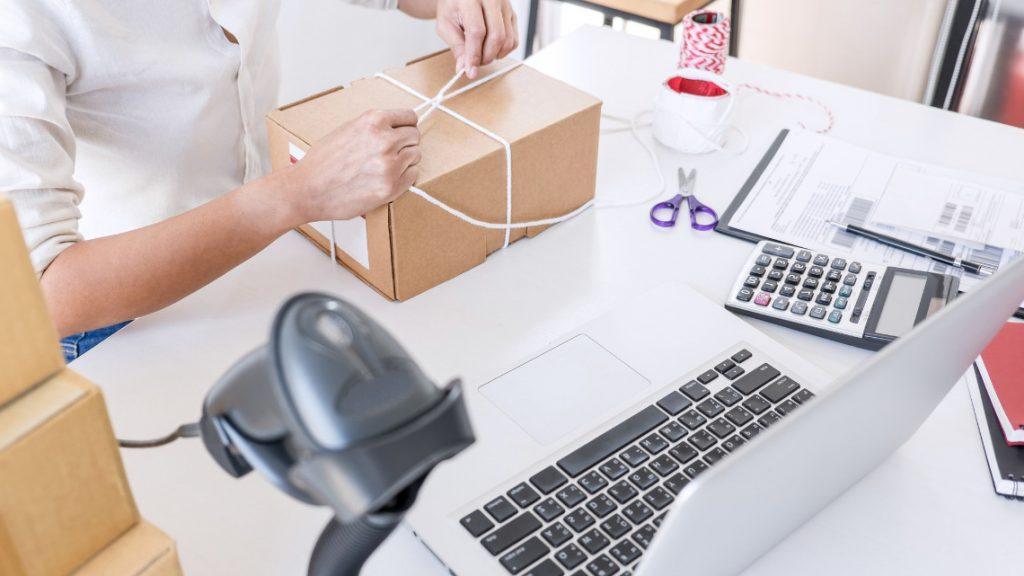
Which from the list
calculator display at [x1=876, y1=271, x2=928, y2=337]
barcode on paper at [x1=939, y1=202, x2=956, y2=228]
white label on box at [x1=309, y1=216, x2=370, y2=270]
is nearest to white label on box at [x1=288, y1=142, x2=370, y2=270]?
white label on box at [x1=309, y1=216, x2=370, y2=270]

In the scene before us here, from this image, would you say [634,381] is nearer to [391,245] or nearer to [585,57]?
[391,245]

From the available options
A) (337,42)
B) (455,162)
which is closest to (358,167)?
(455,162)

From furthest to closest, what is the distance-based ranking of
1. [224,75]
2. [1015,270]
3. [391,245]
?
[224,75] → [391,245] → [1015,270]

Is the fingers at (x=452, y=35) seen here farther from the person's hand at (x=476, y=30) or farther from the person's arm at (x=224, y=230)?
the person's arm at (x=224, y=230)

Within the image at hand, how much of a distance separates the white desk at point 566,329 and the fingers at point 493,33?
0.20m

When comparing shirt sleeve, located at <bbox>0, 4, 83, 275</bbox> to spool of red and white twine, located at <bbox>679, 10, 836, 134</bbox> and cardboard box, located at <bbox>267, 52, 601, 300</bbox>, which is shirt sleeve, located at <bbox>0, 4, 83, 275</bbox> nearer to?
cardboard box, located at <bbox>267, 52, 601, 300</bbox>

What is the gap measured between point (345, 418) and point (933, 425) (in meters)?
0.60

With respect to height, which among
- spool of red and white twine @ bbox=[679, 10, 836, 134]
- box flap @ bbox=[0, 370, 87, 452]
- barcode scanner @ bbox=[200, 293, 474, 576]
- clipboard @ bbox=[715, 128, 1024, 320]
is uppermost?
barcode scanner @ bbox=[200, 293, 474, 576]

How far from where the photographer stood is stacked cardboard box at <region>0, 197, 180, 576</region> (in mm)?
426

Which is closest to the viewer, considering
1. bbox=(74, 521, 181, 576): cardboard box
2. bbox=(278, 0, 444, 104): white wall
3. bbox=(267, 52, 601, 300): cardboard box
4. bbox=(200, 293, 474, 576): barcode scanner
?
bbox=(200, 293, 474, 576): barcode scanner

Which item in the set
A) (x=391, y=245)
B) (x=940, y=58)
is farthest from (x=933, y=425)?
(x=940, y=58)

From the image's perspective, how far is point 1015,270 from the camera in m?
0.59

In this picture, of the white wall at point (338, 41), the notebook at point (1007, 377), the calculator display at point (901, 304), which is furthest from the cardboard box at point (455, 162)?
the white wall at point (338, 41)

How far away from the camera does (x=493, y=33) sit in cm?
103
